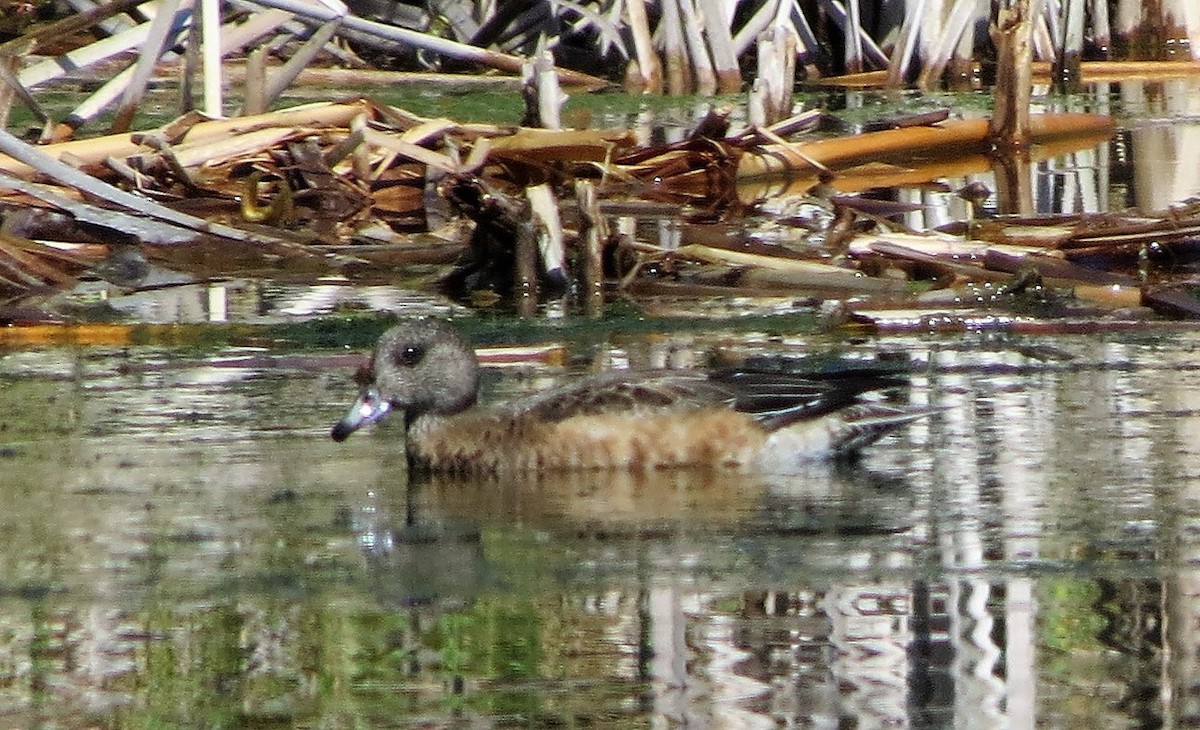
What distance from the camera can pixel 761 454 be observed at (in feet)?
21.4

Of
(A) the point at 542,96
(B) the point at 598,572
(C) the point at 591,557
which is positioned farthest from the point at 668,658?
(A) the point at 542,96

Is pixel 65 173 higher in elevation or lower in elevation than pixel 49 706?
higher

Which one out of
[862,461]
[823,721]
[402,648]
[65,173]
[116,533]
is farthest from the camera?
[65,173]

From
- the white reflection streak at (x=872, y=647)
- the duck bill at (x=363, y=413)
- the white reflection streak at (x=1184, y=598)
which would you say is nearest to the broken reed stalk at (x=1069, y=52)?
the white reflection streak at (x=1184, y=598)

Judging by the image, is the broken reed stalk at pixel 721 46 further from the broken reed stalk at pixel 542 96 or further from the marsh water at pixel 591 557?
the marsh water at pixel 591 557

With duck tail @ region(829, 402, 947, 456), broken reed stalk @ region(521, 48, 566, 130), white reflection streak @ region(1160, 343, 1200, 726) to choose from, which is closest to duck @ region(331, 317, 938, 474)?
duck tail @ region(829, 402, 947, 456)

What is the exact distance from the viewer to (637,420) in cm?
645

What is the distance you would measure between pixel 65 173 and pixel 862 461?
399cm

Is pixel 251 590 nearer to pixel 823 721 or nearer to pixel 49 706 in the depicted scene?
pixel 49 706

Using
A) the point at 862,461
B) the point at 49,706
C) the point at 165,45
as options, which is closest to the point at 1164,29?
the point at 165,45

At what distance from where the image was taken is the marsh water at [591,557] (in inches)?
166

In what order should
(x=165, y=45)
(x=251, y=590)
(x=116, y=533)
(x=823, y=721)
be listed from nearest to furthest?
(x=823, y=721) < (x=251, y=590) < (x=116, y=533) < (x=165, y=45)

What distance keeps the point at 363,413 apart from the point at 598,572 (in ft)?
4.77

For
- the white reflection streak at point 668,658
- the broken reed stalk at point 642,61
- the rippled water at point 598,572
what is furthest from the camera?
the broken reed stalk at point 642,61
